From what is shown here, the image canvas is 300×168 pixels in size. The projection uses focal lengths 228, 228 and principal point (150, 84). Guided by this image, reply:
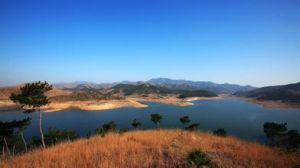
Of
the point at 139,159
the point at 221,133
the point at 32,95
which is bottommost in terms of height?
the point at 221,133

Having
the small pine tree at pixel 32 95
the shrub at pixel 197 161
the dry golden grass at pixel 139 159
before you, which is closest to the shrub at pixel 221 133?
the dry golden grass at pixel 139 159

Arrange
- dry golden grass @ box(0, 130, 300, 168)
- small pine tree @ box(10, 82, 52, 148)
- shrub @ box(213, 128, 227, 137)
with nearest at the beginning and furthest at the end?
dry golden grass @ box(0, 130, 300, 168) < shrub @ box(213, 128, 227, 137) < small pine tree @ box(10, 82, 52, 148)

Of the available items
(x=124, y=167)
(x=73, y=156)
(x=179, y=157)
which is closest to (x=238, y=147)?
(x=179, y=157)

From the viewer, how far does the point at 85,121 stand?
8500 cm

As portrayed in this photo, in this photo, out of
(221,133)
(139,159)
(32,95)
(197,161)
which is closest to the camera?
(197,161)

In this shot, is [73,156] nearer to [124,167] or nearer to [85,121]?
[124,167]

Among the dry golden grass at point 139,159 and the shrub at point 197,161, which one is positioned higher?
the shrub at point 197,161

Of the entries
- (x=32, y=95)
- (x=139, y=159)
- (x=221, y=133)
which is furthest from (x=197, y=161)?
(x=32, y=95)

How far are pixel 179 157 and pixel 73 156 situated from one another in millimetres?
2875

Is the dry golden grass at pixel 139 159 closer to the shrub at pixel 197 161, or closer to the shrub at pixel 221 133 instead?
the shrub at pixel 197 161

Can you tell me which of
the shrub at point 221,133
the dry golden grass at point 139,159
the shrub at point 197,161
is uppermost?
the shrub at point 197,161

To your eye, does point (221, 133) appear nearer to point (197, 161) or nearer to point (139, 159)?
point (139, 159)

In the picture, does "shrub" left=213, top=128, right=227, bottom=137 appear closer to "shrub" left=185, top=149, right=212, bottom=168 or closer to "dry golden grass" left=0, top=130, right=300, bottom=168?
"dry golden grass" left=0, top=130, right=300, bottom=168

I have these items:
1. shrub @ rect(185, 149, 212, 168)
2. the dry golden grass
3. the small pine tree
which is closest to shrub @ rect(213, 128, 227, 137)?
the dry golden grass
